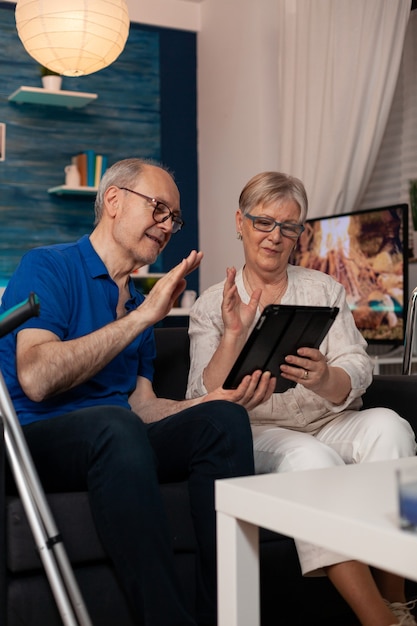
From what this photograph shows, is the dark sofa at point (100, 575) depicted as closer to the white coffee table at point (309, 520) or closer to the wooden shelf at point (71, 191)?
the white coffee table at point (309, 520)

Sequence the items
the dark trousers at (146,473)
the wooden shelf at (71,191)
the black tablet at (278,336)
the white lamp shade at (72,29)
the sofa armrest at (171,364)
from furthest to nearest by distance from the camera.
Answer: the wooden shelf at (71,191)
the white lamp shade at (72,29)
the sofa armrest at (171,364)
the black tablet at (278,336)
the dark trousers at (146,473)

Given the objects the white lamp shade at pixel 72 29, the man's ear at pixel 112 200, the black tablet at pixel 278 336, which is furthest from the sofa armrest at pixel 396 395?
the white lamp shade at pixel 72 29

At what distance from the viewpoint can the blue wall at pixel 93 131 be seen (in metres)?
5.21

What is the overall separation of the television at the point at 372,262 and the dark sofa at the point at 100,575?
174 cm

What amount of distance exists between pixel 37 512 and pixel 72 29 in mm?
2653

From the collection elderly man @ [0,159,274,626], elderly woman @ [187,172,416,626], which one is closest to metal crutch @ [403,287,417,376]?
elderly woman @ [187,172,416,626]

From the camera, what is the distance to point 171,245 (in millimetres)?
5652

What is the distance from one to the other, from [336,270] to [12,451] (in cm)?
272

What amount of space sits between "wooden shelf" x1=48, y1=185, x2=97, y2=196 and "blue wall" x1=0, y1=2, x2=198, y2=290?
4 centimetres

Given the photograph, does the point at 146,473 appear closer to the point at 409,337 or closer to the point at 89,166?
the point at 409,337

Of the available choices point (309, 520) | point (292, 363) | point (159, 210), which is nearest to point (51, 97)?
point (159, 210)

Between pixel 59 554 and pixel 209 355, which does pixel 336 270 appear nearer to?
pixel 209 355

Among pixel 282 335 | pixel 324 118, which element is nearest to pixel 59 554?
pixel 282 335

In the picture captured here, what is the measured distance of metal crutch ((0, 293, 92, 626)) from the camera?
4.95 feet
